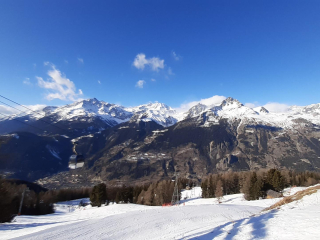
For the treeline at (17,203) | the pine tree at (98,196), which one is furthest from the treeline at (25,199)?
the pine tree at (98,196)

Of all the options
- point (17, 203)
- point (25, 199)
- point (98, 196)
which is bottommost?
point (98, 196)

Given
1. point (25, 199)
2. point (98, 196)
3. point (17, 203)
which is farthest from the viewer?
point (98, 196)

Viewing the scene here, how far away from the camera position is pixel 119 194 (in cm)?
9675

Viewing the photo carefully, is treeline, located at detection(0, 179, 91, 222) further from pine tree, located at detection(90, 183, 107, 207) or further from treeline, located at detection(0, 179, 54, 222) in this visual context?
pine tree, located at detection(90, 183, 107, 207)

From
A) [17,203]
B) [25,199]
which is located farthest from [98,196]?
[17,203]

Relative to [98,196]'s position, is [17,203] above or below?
above

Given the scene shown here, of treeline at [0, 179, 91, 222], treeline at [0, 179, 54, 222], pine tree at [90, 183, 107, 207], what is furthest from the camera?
pine tree at [90, 183, 107, 207]

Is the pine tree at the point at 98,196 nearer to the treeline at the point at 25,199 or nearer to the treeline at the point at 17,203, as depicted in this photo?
the treeline at the point at 25,199

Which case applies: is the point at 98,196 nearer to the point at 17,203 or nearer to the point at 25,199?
the point at 25,199

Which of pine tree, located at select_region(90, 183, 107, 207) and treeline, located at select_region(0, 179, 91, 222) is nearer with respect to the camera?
treeline, located at select_region(0, 179, 91, 222)

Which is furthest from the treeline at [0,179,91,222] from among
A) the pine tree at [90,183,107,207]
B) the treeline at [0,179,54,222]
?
the pine tree at [90,183,107,207]

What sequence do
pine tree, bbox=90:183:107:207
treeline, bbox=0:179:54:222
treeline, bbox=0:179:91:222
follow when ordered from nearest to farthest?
treeline, bbox=0:179:54:222, treeline, bbox=0:179:91:222, pine tree, bbox=90:183:107:207

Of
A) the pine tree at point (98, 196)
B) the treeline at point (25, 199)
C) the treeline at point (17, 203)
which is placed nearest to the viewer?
the treeline at point (17, 203)

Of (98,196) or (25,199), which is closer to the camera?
(25,199)
